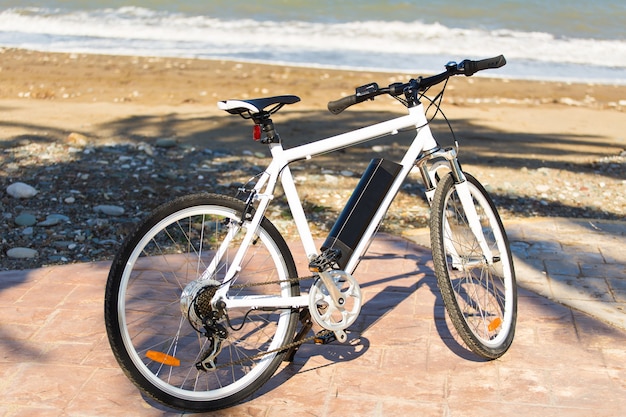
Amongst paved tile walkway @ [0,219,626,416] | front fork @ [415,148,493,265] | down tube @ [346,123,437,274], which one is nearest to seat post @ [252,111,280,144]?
down tube @ [346,123,437,274]

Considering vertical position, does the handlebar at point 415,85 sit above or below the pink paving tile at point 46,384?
above

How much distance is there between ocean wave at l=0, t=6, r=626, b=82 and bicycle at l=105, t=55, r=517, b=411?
1091 centimetres

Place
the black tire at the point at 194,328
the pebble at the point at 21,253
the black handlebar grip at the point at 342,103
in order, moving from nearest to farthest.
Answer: the black tire at the point at 194,328 → the black handlebar grip at the point at 342,103 → the pebble at the point at 21,253

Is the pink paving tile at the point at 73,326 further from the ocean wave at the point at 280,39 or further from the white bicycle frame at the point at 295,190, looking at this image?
the ocean wave at the point at 280,39

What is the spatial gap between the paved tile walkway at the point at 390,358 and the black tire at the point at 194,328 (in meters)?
0.13

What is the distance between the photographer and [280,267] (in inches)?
141

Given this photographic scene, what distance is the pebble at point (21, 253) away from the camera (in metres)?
5.49

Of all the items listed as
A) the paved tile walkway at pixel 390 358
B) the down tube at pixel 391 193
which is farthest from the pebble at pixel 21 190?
the down tube at pixel 391 193

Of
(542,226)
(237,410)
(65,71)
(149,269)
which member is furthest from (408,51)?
→ (237,410)

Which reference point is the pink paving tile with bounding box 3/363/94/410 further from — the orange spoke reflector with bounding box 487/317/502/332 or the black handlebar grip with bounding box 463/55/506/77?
the black handlebar grip with bounding box 463/55/506/77

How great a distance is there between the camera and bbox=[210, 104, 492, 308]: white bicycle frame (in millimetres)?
3420

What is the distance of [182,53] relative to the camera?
1505 centimetres

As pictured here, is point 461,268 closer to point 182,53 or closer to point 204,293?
point 204,293

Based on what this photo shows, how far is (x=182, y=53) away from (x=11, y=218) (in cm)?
934
